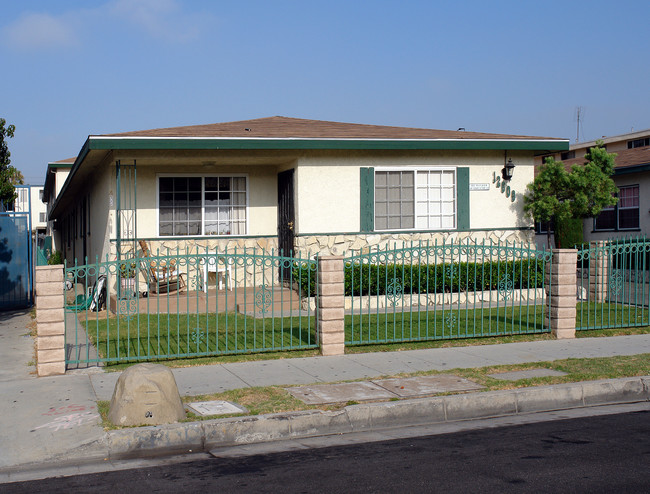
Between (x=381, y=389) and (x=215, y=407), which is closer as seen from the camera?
(x=215, y=407)

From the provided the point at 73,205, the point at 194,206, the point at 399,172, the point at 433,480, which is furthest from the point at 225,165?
the point at 73,205

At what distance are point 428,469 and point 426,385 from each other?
2.76 meters

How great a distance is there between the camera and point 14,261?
16.9m

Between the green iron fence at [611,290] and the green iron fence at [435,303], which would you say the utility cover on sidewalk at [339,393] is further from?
the green iron fence at [611,290]

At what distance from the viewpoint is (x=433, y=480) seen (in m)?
5.54

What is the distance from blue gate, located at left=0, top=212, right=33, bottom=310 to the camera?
16.6m

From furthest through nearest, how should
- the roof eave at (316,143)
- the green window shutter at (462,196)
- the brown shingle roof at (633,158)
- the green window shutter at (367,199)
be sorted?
the brown shingle roof at (633,158) < the green window shutter at (462,196) < the green window shutter at (367,199) < the roof eave at (316,143)

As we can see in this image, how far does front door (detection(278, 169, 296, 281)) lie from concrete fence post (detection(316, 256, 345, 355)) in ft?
17.7

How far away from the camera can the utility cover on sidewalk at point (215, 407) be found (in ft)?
23.9

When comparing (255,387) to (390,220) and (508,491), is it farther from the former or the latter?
(390,220)

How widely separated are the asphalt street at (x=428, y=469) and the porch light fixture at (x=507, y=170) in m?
10.5

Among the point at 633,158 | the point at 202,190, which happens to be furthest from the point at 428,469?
the point at 633,158

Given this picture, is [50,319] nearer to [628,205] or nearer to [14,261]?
[14,261]

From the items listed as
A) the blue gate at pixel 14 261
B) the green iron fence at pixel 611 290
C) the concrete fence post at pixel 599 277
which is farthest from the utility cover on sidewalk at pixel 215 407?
the concrete fence post at pixel 599 277
